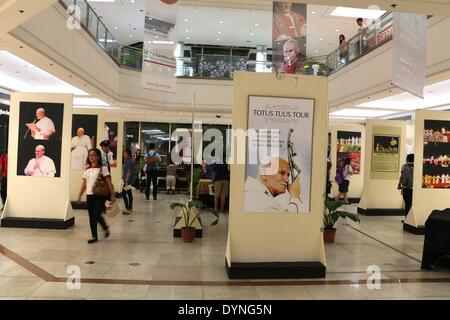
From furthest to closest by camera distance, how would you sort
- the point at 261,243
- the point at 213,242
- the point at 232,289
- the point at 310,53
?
the point at 310,53 → the point at 213,242 → the point at 261,243 → the point at 232,289

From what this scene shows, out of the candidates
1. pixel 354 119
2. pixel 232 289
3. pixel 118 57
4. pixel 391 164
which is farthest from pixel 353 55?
pixel 232 289

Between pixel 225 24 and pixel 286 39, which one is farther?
pixel 225 24

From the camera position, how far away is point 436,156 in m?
8.35

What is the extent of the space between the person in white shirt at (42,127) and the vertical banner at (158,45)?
302cm

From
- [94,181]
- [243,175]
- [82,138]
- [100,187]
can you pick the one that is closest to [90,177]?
[94,181]

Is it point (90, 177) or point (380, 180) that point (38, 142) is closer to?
point (90, 177)

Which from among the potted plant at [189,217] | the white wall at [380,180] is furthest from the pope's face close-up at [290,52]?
the white wall at [380,180]

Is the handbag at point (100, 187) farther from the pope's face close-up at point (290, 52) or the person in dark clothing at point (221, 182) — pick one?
the person in dark clothing at point (221, 182)

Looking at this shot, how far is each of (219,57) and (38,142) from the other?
33.4 ft

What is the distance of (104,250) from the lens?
20.2 ft

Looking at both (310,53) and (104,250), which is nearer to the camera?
(104,250)
